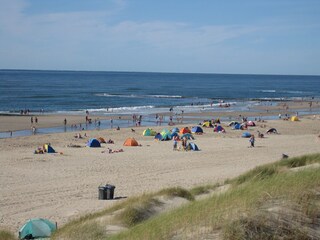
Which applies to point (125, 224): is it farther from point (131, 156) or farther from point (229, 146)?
point (229, 146)

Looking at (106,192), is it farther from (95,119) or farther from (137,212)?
(95,119)

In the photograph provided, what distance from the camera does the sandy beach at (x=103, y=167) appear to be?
46.6 feet

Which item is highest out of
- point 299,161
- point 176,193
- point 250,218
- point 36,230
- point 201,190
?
point 250,218

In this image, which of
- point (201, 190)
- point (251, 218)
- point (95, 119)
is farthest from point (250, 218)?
point (95, 119)

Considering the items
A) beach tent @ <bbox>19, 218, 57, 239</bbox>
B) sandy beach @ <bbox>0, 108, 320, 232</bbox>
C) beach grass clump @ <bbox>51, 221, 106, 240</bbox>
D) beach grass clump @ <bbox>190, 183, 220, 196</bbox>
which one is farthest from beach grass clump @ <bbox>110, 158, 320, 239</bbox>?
sandy beach @ <bbox>0, 108, 320, 232</bbox>

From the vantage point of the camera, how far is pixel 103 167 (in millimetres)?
21297

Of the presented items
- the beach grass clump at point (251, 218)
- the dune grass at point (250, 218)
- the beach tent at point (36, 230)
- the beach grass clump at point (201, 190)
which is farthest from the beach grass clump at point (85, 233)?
the beach grass clump at point (201, 190)

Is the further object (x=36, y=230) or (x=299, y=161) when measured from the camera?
(x=299, y=161)

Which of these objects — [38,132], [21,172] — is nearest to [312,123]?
[38,132]

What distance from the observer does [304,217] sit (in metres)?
5.62

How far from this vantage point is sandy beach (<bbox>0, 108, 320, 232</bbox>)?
1422 cm

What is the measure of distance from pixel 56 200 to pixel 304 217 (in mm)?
10539

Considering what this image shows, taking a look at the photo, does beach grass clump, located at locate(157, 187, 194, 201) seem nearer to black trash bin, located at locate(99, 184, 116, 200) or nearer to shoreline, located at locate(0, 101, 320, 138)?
black trash bin, located at locate(99, 184, 116, 200)

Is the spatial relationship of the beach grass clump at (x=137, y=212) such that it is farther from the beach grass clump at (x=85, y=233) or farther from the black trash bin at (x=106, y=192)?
the black trash bin at (x=106, y=192)
